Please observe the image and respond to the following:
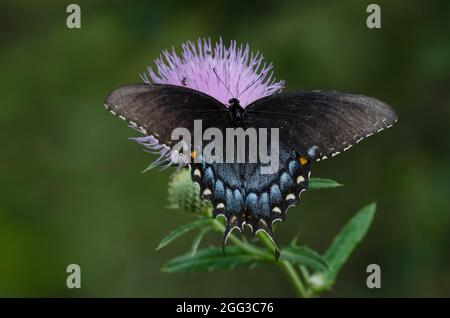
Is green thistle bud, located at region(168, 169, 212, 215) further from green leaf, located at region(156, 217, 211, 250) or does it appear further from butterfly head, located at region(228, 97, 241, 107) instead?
butterfly head, located at region(228, 97, 241, 107)

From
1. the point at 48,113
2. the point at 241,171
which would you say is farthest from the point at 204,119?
the point at 48,113

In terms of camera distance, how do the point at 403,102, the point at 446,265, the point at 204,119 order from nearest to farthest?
1. the point at 204,119
2. the point at 446,265
3. the point at 403,102

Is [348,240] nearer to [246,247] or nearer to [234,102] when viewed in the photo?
[246,247]

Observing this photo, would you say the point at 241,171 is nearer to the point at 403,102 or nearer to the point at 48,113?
the point at 403,102

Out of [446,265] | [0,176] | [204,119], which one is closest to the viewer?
[204,119]

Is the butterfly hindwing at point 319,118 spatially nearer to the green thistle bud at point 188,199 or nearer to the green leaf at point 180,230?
the green leaf at point 180,230

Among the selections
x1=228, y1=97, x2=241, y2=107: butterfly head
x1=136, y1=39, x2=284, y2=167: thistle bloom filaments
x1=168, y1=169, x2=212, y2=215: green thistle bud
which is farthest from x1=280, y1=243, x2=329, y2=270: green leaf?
x1=228, y1=97, x2=241, y2=107: butterfly head
